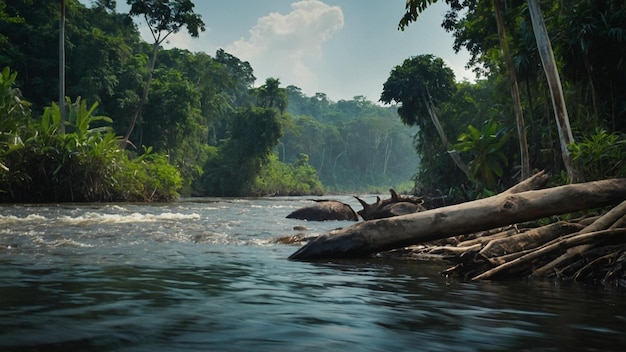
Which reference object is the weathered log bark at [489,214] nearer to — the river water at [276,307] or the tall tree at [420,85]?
the river water at [276,307]

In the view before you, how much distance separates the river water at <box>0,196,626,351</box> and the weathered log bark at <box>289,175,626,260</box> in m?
0.43

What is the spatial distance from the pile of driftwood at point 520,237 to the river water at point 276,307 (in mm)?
327

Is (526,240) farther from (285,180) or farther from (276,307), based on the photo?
(285,180)

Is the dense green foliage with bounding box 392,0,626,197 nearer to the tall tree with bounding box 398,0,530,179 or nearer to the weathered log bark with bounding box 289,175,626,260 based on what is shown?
the tall tree with bounding box 398,0,530,179

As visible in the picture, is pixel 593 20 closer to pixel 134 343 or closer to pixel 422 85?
pixel 134 343

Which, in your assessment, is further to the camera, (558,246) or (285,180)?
(285,180)

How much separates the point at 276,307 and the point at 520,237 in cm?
413

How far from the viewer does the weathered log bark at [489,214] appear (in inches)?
283

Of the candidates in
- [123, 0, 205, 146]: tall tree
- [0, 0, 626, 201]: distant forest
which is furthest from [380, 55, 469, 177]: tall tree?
[123, 0, 205, 146]: tall tree

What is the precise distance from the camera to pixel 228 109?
68625 millimetres

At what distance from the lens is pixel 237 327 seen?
3.68 m

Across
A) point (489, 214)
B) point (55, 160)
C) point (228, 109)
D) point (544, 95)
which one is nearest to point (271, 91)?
point (228, 109)

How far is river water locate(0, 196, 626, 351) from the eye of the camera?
10.9 feet

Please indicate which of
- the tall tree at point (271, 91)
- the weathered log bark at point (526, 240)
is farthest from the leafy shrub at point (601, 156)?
the tall tree at point (271, 91)
